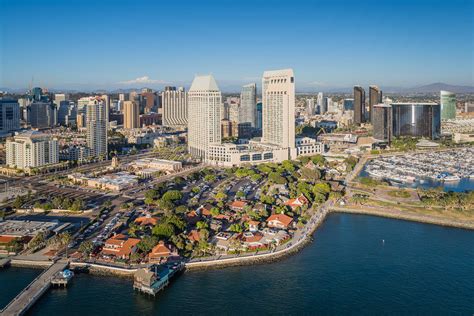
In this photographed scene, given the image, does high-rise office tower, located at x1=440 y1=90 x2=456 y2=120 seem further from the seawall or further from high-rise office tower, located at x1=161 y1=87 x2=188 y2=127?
the seawall

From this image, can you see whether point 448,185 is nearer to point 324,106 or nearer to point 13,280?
point 13,280

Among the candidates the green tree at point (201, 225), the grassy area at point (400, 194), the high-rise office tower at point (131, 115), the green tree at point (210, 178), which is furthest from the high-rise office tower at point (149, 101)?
the green tree at point (201, 225)

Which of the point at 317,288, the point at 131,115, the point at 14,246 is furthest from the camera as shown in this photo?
the point at 131,115

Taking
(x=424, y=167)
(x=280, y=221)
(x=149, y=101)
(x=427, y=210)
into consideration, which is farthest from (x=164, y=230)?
(x=149, y=101)

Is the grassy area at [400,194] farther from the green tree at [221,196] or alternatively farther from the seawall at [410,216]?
the green tree at [221,196]

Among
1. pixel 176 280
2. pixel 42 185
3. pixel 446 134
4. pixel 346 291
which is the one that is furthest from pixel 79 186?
pixel 446 134

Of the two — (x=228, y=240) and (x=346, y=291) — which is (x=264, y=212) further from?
(x=346, y=291)

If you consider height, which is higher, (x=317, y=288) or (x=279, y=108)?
(x=279, y=108)
